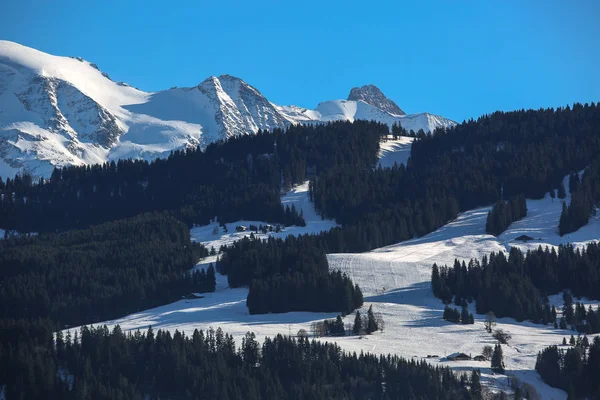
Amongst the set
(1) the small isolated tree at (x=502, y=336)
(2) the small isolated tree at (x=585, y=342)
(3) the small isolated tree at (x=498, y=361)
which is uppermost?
(1) the small isolated tree at (x=502, y=336)

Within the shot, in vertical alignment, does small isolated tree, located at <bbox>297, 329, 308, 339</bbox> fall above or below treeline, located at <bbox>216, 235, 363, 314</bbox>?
below

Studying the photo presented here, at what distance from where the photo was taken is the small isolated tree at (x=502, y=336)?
144 m

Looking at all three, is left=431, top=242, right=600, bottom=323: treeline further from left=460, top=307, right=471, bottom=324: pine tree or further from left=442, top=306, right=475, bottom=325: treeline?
left=460, top=307, right=471, bottom=324: pine tree

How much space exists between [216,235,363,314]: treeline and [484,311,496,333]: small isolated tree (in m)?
20.5

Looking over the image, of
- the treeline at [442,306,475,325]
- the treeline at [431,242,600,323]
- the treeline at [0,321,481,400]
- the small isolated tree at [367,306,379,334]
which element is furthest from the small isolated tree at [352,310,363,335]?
the treeline at [431,242,600,323]

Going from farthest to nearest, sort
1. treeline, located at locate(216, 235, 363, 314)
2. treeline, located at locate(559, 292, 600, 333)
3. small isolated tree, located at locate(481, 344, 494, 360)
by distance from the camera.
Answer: treeline, located at locate(216, 235, 363, 314)
treeline, located at locate(559, 292, 600, 333)
small isolated tree, located at locate(481, 344, 494, 360)

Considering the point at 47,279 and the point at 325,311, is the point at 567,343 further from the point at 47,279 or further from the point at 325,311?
the point at 47,279

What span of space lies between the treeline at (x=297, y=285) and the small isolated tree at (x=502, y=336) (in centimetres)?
2602

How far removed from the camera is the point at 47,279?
19812cm

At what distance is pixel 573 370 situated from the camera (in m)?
126

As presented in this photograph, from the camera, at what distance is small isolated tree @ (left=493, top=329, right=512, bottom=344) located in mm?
144462

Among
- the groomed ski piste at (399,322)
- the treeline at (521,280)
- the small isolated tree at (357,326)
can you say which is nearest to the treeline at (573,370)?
the groomed ski piste at (399,322)

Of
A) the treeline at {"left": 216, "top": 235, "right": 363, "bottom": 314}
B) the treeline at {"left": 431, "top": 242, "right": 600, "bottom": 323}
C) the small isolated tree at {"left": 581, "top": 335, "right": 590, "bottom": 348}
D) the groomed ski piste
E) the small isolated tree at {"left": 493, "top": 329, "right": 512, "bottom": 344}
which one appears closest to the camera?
the groomed ski piste

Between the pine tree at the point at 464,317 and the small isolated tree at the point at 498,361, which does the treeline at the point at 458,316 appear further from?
the small isolated tree at the point at 498,361
